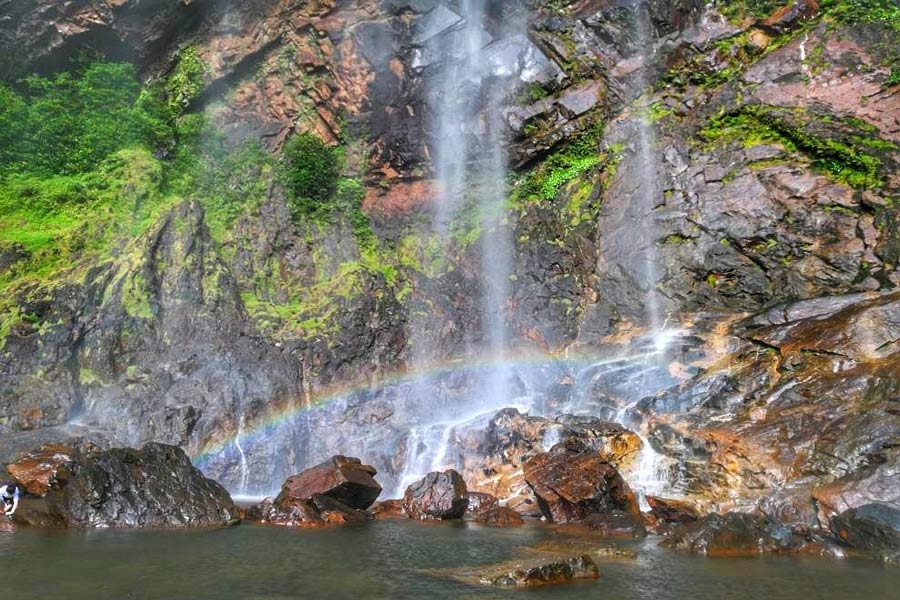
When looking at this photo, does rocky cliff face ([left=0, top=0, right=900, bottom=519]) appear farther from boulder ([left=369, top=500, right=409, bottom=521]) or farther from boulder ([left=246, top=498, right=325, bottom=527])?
boulder ([left=246, top=498, right=325, bottom=527])

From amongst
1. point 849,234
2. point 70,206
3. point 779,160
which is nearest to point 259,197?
point 70,206

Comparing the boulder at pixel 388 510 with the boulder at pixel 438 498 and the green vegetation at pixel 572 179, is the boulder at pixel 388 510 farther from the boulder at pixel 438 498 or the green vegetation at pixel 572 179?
the green vegetation at pixel 572 179

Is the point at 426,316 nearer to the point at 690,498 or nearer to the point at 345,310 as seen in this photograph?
the point at 345,310

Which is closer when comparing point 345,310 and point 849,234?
point 849,234

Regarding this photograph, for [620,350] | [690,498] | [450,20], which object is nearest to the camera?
[690,498]

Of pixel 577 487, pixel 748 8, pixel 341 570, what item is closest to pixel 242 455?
pixel 577 487

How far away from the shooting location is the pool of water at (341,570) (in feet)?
30.1

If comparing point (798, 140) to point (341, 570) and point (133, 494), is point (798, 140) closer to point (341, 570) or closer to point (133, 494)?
point (341, 570)

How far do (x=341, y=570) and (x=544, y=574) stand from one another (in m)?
2.93

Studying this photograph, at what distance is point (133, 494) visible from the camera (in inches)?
602

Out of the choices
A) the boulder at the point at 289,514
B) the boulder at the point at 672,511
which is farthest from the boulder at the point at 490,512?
the boulder at the point at 289,514

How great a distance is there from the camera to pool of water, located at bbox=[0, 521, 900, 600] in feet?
30.1

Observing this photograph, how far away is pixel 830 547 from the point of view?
40.2 feet

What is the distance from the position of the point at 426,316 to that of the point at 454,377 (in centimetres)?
294
